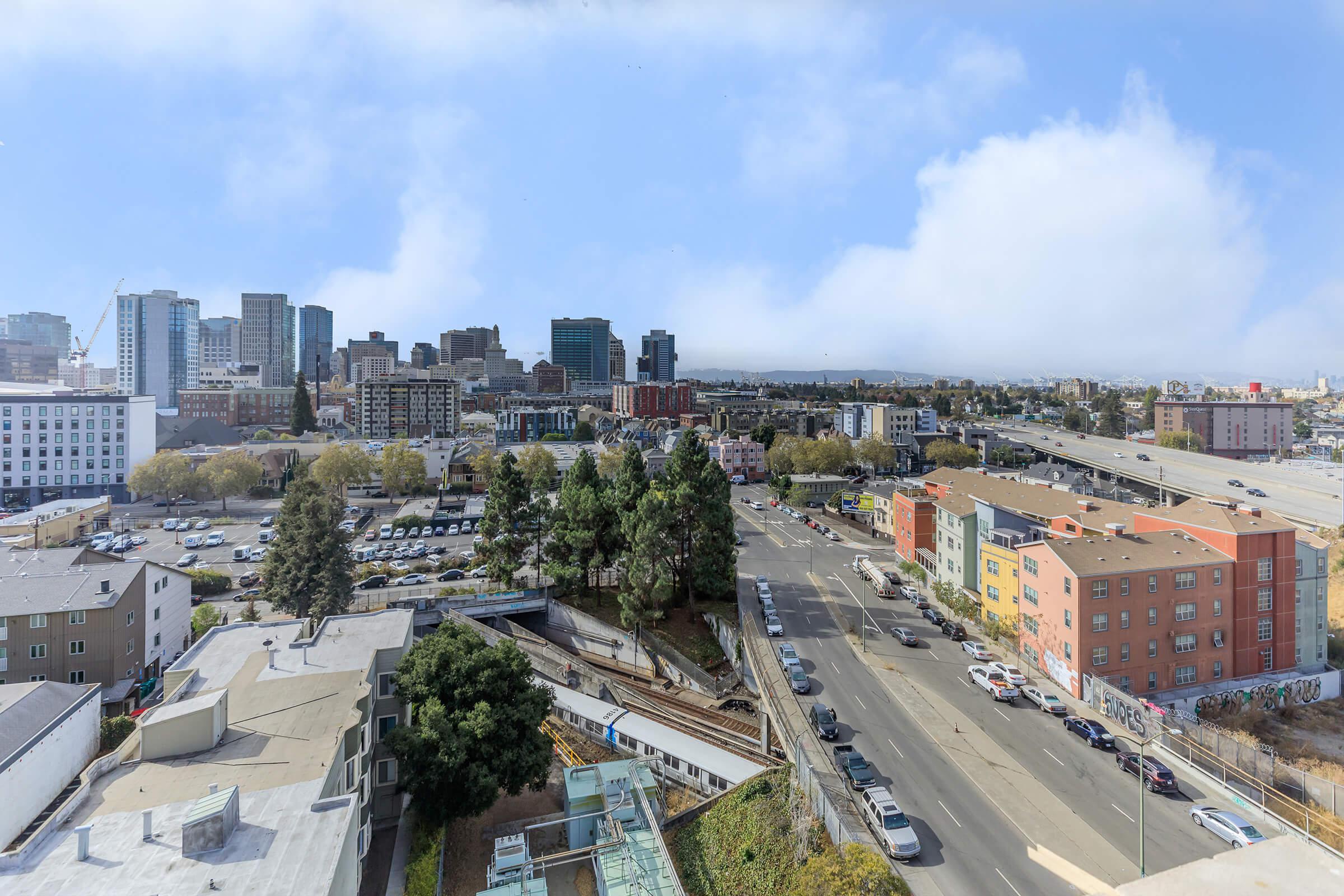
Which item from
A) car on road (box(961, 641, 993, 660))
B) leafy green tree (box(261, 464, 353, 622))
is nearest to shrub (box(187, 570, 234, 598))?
leafy green tree (box(261, 464, 353, 622))

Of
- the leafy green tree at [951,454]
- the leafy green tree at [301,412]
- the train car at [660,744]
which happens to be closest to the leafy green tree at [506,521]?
the train car at [660,744]

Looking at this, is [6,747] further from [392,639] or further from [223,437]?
[223,437]

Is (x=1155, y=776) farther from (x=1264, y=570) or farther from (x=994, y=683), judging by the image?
(x=1264, y=570)

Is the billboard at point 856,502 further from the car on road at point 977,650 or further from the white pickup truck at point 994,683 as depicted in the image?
the white pickup truck at point 994,683

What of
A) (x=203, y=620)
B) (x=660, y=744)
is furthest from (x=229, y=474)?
(x=660, y=744)

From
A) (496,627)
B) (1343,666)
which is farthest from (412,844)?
(1343,666)

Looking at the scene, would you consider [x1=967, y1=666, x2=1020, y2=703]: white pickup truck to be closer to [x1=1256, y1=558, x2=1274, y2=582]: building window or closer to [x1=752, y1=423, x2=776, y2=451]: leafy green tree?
[x1=1256, y1=558, x2=1274, y2=582]: building window

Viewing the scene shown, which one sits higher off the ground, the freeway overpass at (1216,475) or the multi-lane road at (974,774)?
the freeway overpass at (1216,475)
